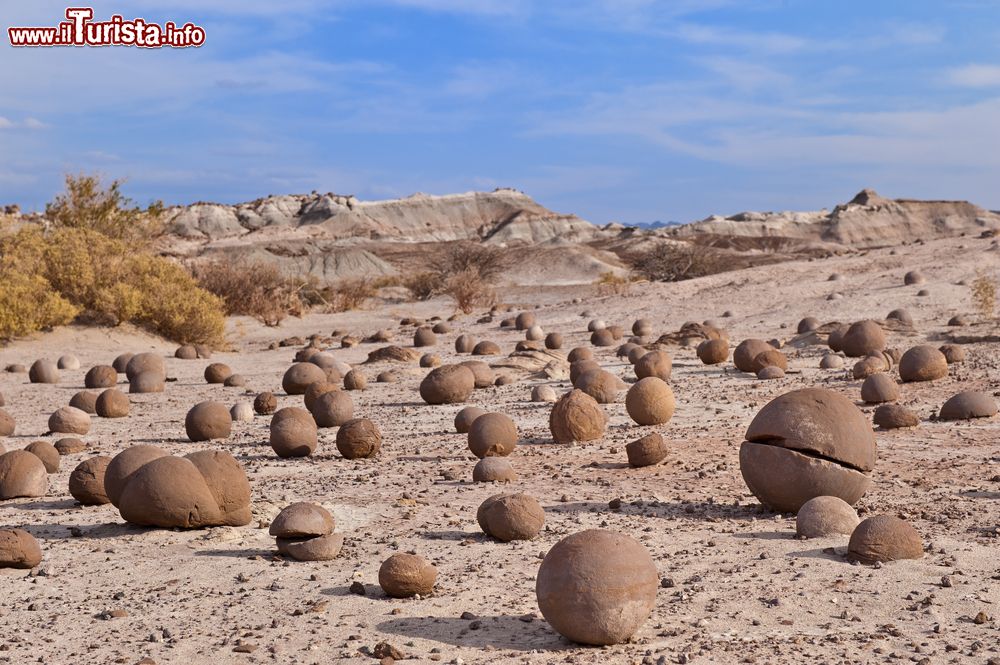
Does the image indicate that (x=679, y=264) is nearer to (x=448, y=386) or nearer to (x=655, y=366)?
(x=655, y=366)

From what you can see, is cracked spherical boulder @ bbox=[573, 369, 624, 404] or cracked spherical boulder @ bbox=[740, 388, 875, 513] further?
cracked spherical boulder @ bbox=[573, 369, 624, 404]

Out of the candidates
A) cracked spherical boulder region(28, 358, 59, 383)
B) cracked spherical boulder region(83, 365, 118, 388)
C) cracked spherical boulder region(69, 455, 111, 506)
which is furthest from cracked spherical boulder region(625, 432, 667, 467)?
cracked spherical boulder region(28, 358, 59, 383)

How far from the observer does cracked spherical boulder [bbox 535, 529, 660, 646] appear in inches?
188

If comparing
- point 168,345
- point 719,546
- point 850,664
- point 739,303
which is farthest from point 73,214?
point 850,664

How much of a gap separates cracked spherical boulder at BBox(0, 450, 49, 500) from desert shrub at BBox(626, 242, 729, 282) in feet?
93.4

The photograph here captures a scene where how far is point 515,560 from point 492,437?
2.99 metres

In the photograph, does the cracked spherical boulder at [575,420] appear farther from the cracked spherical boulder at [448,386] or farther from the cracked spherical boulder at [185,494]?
the cracked spherical boulder at [185,494]

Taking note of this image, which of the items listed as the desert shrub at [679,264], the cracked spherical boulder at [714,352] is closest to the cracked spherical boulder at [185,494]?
the cracked spherical boulder at [714,352]

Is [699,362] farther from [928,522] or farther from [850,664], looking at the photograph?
[850,664]

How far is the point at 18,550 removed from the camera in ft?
20.6

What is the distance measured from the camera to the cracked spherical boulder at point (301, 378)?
47.0 ft

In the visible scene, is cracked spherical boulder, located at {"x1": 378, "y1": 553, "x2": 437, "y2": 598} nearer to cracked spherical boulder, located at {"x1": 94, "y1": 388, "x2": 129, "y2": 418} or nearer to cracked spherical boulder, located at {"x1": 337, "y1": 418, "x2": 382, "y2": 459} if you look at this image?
cracked spherical boulder, located at {"x1": 337, "y1": 418, "x2": 382, "y2": 459}

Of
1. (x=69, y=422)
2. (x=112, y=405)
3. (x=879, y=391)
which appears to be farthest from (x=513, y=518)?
(x=112, y=405)

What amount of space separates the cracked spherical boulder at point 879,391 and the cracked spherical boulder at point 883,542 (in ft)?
18.1
